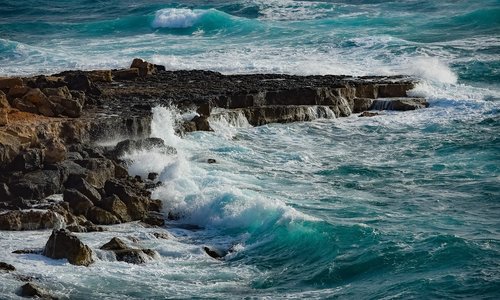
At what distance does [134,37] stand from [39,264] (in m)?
34.0

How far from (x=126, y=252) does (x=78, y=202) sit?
253 centimetres

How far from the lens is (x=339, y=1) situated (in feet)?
194

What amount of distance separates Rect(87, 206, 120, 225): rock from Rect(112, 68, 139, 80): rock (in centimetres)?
1323

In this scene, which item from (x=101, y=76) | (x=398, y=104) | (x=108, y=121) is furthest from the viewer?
(x=101, y=76)

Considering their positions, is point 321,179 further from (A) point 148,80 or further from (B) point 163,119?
(A) point 148,80

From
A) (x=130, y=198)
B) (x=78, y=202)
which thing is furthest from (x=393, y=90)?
(x=78, y=202)

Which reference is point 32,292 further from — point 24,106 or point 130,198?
point 24,106

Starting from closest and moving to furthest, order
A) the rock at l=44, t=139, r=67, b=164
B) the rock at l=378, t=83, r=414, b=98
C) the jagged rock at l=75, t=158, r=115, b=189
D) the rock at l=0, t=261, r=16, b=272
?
1. the rock at l=0, t=261, r=16, b=272
2. the jagged rock at l=75, t=158, r=115, b=189
3. the rock at l=44, t=139, r=67, b=164
4. the rock at l=378, t=83, r=414, b=98

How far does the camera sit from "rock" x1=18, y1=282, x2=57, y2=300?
14312mm

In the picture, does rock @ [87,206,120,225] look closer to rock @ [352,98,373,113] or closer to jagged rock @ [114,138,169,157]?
jagged rock @ [114,138,169,157]

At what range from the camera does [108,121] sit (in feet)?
77.9

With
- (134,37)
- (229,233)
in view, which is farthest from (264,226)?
(134,37)

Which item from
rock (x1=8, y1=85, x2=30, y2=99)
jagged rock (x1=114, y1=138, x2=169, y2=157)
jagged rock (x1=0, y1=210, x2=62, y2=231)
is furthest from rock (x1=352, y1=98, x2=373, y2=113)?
jagged rock (x1=0, y1=210, x2=62, y2=231)

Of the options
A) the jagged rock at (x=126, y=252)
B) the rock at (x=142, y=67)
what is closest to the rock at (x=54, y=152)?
the jagged rock at (x=126, y=252)
